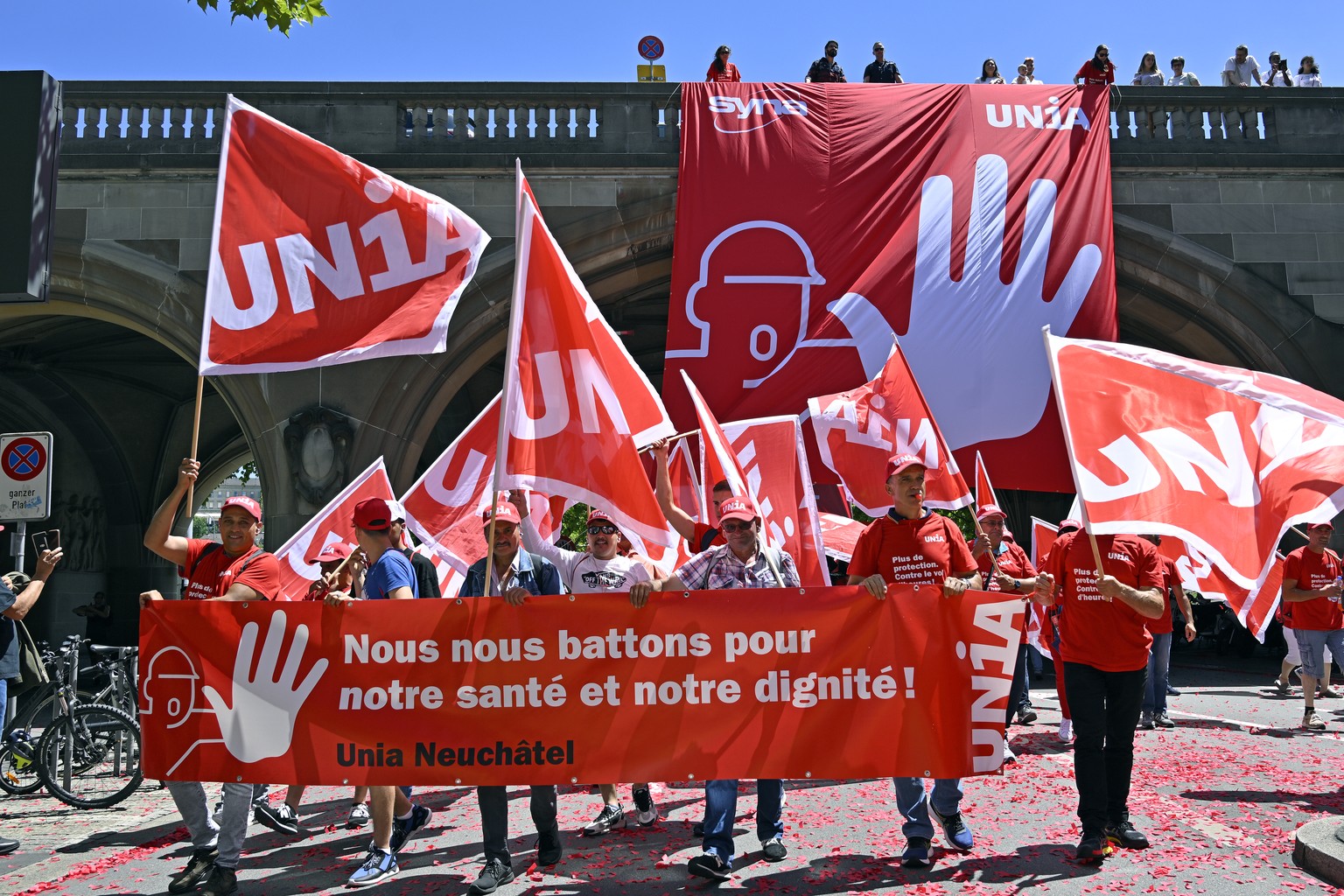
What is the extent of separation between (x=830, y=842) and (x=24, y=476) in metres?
6.83

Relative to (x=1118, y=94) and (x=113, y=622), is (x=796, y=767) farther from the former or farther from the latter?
(x=113, y=622)

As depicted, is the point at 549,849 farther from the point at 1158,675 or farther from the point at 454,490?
the point at 1158,675

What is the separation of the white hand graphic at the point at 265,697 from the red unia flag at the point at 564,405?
129cm

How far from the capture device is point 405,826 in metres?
6.33

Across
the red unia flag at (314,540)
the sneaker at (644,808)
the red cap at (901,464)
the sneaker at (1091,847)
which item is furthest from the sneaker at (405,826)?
the sneaker at (1091,847)

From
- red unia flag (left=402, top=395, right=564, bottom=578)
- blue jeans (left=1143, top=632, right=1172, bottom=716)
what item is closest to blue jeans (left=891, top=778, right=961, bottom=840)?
red unia flag (left=402, top=395, right=564, bottom=578)

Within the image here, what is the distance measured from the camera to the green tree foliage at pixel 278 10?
23.1 feet

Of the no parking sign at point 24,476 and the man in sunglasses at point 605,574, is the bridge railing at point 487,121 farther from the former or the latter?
the man in sunglasses at point 605,574

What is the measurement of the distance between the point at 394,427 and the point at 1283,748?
35.0 feet

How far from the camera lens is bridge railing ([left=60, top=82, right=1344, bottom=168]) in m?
15.6

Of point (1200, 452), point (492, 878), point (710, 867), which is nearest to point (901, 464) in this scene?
point (1200, 452)

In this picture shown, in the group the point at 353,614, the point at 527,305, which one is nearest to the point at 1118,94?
the point at 527,305

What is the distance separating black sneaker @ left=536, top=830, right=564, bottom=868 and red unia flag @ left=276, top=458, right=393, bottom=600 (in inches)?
156

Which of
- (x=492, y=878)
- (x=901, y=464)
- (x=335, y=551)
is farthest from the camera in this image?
(x=335, y=551)
